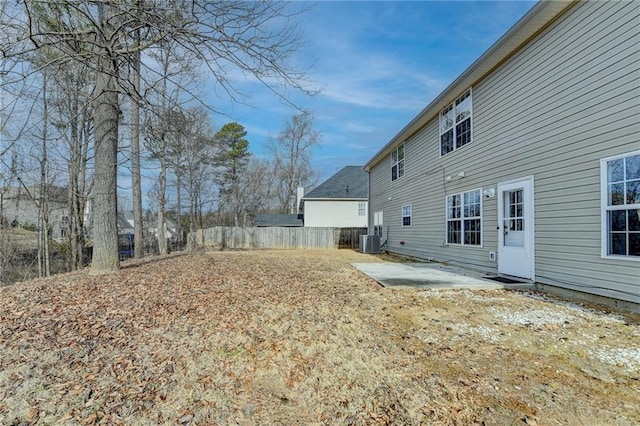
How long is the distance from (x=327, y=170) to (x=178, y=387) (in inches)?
1446

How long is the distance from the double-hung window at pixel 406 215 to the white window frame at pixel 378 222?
9.51 feet

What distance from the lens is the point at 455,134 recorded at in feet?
31.3

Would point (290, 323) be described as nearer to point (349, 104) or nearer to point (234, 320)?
point (234, 320)

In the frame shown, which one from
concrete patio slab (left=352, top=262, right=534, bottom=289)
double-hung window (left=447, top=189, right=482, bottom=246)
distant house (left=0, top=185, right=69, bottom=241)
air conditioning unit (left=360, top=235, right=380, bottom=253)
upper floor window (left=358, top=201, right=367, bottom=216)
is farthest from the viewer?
upper floor window (left=358, top=201, right=367, bottom=216)

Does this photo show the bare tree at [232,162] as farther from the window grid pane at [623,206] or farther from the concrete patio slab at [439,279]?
the window grid pane at [623,206]

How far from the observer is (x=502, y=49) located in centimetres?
688

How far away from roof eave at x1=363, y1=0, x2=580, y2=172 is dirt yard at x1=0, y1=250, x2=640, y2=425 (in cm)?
Answer: 482

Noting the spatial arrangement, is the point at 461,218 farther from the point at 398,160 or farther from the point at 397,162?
the point at 397,162

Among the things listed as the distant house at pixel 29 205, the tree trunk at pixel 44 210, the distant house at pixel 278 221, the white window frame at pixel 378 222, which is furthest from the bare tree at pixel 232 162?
the tree trunk at pixel 44 210

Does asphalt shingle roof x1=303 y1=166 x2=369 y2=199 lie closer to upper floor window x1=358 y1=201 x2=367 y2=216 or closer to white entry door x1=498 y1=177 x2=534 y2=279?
upper floor window x1=358 y1=201 x2=367 y2=216

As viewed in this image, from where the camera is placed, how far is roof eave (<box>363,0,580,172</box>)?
18.5ft

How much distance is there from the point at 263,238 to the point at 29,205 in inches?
452

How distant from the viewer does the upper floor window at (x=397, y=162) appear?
13.9m

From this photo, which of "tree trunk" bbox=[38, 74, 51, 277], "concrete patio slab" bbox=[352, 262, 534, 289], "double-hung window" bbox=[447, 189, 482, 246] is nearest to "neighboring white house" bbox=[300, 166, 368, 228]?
"double-hung window" bbox=[447, 189, 482, 246]
